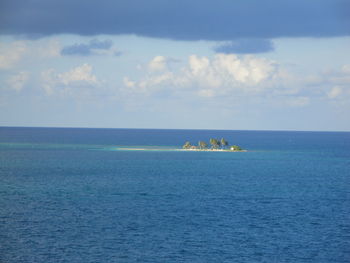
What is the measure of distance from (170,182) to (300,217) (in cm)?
4148

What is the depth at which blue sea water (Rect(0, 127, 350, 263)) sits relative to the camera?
184ft

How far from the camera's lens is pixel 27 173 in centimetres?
12362

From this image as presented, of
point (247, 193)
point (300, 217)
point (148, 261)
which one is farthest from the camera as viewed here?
point (247, 193)

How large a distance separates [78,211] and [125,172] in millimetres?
52988

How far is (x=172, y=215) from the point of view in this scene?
73812mm

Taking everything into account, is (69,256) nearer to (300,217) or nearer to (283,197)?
(300,217)

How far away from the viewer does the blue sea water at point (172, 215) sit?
184 feet

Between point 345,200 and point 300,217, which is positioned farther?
point 345,200

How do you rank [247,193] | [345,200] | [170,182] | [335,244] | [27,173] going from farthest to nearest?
[27,173] < [170,182] < [247,193] < [345,200] < [335,244]

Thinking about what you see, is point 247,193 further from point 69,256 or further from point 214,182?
point 69,256

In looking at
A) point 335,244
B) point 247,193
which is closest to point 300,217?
point 335,244

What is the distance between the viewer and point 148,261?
52812mm

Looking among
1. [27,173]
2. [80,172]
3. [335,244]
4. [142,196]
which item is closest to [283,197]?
[142,196]

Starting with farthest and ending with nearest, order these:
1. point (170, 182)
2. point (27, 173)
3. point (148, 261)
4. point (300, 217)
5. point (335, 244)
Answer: point (27, 173)
point (170, 182)
point (300, 217)
point (335, 244)
point (148, 261)
